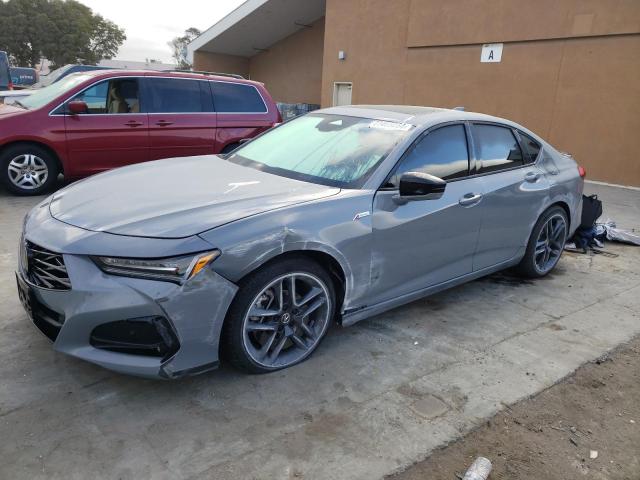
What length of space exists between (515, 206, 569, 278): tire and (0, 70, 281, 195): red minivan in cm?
468

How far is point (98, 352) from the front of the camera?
2535 mm

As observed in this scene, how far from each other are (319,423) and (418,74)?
13.3 meters

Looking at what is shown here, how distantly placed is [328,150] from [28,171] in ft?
16.3

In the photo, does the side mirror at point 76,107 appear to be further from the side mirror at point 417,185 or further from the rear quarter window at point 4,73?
the rear quarter window at point 4,73

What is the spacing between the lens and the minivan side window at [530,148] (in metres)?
4.58

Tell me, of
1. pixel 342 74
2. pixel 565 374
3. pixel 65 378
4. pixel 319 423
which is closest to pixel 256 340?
pixel 319 423

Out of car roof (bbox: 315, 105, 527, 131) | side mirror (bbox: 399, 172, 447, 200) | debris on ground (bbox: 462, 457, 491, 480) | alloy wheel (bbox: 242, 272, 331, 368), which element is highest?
car roof (bbox: 315, 105, 527, 131)

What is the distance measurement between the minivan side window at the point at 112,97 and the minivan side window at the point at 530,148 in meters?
5.08

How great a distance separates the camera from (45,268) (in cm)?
265

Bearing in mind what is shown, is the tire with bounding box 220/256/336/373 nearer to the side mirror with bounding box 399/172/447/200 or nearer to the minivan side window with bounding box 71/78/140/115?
the side mirror with bounding box 399/172/447/200

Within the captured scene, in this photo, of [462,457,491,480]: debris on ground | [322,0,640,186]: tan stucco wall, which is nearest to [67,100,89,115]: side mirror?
[462,457,491,480]: debris on ground

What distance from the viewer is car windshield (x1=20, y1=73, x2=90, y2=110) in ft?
22.2

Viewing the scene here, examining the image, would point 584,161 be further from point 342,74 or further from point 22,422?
point 22,422

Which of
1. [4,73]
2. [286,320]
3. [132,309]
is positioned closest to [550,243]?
[286,320]
